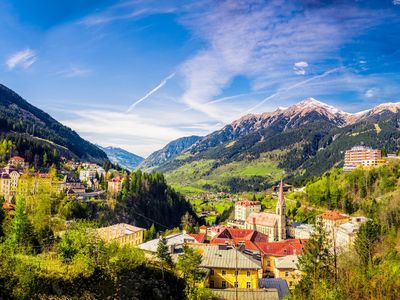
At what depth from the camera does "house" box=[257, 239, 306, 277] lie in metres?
71.1

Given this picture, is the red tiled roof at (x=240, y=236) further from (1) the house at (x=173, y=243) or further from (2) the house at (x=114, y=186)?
(2) the house at (x=114, y=186)

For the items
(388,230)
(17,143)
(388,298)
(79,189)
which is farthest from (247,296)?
(17,143)

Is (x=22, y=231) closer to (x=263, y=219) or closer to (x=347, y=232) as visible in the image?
(x=347, y=232)

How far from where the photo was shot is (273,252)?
72938 millimetres

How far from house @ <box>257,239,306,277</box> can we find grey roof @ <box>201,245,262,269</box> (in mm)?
18130

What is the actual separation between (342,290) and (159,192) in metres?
145

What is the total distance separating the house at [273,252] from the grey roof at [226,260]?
1813cm

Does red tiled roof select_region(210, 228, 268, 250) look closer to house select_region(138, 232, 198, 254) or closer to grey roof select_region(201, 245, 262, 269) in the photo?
house select_region(138, 232, 198, 254)

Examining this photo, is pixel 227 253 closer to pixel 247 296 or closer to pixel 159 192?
pixel 247 296

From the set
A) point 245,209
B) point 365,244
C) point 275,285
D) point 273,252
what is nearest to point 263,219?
point 245,209

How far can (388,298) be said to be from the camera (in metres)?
25.3

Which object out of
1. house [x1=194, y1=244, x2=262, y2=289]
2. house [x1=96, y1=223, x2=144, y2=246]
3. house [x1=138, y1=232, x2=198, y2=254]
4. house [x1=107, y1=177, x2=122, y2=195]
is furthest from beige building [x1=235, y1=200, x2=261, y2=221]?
house [x1=194, y1=244, x2=262, y2=289]

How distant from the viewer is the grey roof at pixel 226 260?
50781 mm

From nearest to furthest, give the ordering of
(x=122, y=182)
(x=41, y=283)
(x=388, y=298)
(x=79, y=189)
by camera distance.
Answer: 1. (x=388, y=298)
2. (x=41, y=283)
3. (x=79, y=189)
4. (x=122, y=182)
